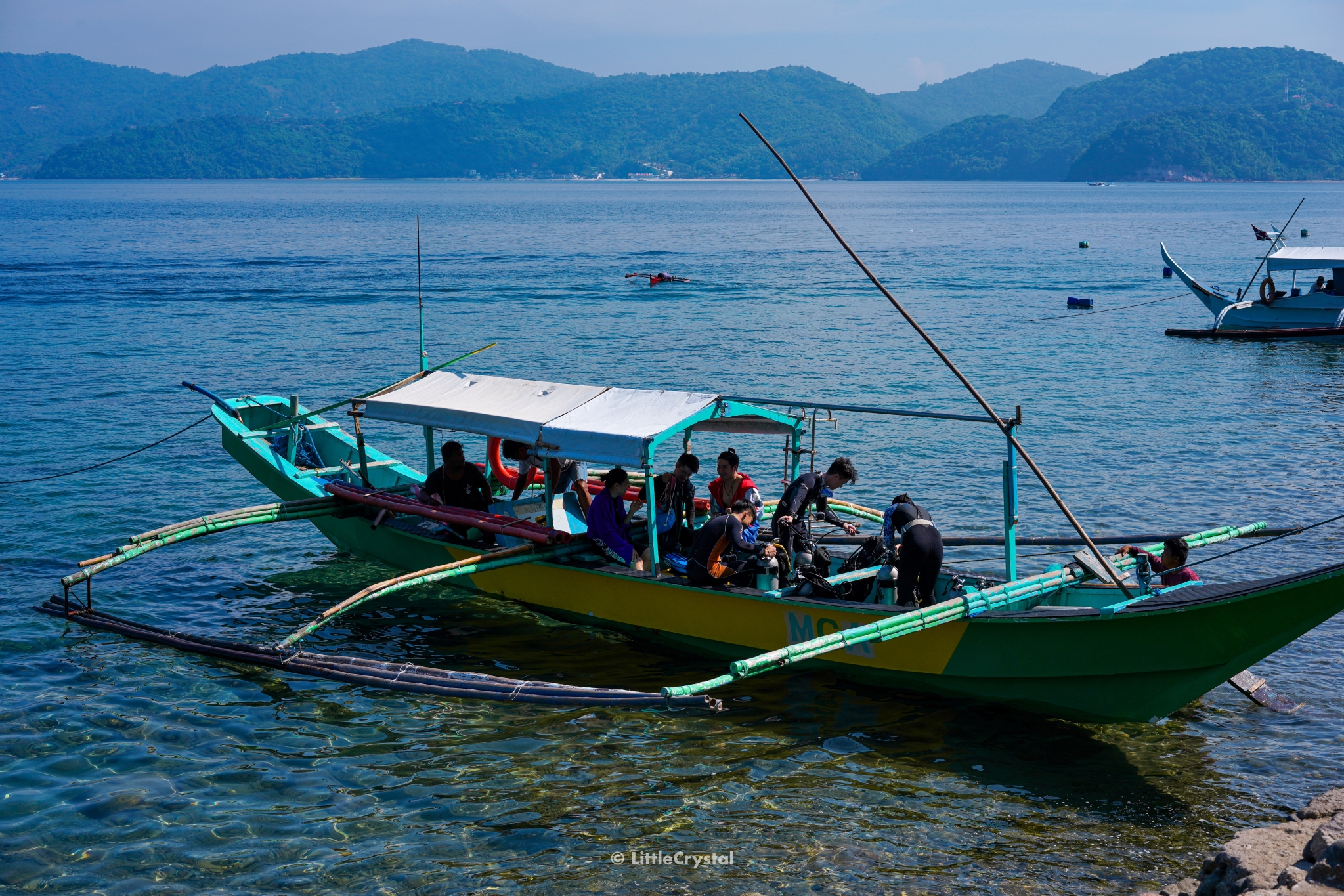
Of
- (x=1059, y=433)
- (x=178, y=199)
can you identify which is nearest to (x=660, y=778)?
(x=1059, y=433)

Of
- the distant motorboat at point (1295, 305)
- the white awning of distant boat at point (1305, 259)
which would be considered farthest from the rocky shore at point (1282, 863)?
the white awning of distant boat at point (1305, 259)

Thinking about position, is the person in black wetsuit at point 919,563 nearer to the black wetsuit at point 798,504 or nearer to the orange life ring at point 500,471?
the black wetsuit at point 798,504

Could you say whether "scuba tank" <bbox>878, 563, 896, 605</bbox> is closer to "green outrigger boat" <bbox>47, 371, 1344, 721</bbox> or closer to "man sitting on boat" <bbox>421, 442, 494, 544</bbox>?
"green outrigger boat" <bbox>47, 371, 1344, 721</bbox>

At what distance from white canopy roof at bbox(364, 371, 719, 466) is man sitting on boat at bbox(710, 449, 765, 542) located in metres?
0.67

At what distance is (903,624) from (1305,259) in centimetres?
3038

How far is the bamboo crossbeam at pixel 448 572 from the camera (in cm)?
1087

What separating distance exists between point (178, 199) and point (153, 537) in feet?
545

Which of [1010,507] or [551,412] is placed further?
[551,412]

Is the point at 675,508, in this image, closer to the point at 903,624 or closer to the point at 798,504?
the point at 798,504

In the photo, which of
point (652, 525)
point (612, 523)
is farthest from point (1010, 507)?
point (612, 523)

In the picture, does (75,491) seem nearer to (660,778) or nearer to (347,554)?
(347,554)

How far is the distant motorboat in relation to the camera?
109ft

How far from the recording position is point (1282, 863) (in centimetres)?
645

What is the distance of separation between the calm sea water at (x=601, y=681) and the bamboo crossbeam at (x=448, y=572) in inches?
30.0
